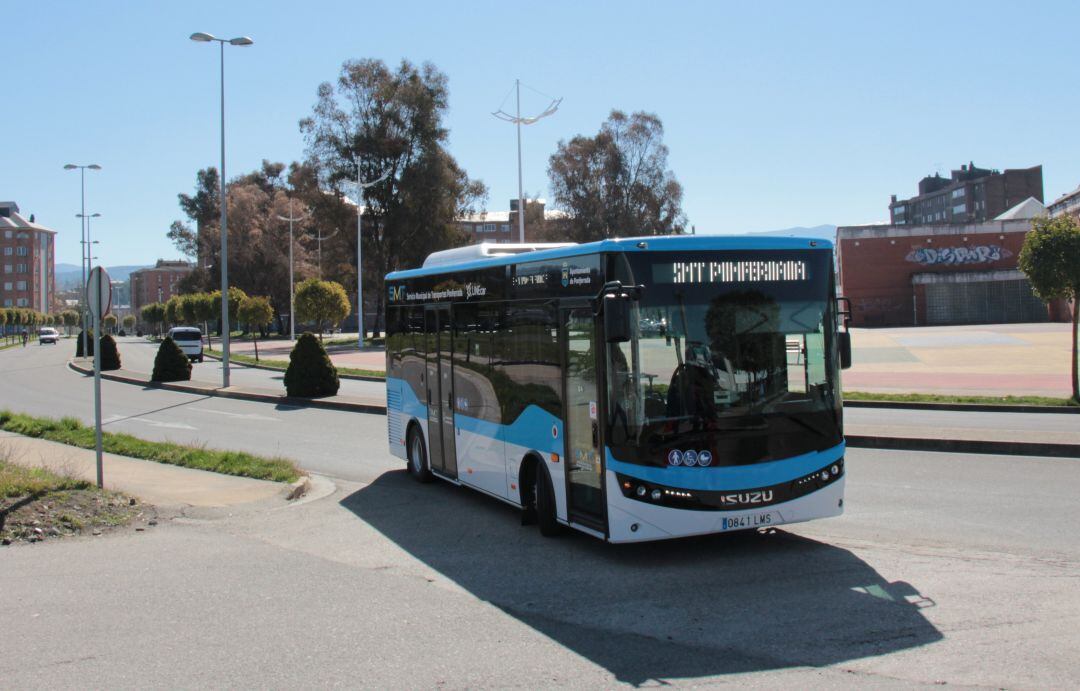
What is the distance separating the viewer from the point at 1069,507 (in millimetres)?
10039

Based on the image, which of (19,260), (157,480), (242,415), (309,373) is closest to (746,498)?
(157,480)

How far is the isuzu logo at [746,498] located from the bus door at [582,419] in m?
1.02

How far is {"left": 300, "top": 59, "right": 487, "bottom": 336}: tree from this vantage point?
2810 inches

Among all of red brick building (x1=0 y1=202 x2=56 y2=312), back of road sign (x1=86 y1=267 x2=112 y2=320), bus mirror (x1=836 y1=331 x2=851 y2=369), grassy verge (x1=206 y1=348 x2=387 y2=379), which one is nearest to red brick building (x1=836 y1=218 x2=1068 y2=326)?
grassy verge (x1=206 y1=348 x2=387 y2=379)

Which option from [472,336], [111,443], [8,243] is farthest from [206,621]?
[8,243]

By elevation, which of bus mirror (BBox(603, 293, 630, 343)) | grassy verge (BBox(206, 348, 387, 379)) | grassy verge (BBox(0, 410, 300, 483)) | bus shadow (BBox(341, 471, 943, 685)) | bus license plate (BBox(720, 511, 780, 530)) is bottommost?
bus shadow (BBox(341, 471, 943, 685))

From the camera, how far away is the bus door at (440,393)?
1165 cm

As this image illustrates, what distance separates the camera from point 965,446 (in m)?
14.3

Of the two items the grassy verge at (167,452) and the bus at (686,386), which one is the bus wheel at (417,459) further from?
the bus at (686,386)

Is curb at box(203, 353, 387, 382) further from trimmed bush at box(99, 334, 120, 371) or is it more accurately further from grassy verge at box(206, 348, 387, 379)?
trimmed bush at box(99, 334, 120, 371)

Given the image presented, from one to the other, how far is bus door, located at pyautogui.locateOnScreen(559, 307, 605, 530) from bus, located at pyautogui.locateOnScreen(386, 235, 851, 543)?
2 centimetres

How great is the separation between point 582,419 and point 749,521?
1.64 meters

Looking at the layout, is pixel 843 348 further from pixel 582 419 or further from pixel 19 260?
pixel 19 260

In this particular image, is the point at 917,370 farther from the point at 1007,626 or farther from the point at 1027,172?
the point at 1027,172
